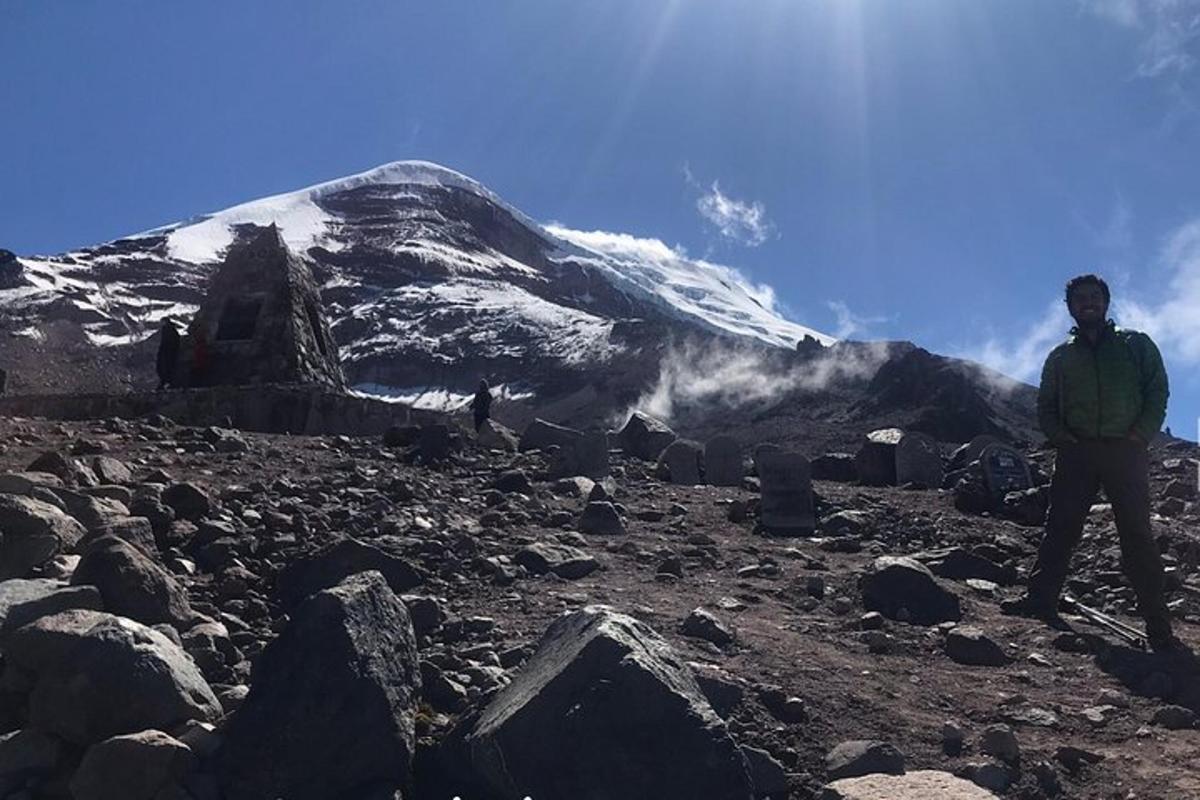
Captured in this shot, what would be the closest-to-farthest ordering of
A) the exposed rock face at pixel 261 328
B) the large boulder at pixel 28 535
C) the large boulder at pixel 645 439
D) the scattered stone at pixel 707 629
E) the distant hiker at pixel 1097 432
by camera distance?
1. the large boulder at pixel 28 535
2. the scattered stone at pixel 707 629
3. the distant hiker at pixel 1097 432
4. the large boulder at pixel 645 439
5. the exposed rock face at pixel 261 328

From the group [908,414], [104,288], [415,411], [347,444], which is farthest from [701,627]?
[104,288]

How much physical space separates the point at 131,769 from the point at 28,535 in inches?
72.4

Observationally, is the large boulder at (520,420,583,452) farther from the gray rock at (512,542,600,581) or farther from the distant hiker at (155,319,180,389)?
the distant hiker at (155,319,180,389)

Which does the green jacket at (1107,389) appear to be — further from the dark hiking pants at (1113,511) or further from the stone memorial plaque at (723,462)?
the stone memorial plaque at (723,462)

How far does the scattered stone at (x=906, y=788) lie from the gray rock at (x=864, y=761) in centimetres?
6

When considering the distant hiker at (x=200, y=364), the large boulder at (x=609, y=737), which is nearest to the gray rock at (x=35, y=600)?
the large boulder at (x=609, y=737)

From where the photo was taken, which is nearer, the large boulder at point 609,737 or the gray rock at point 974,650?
the large boulder at point 609,737

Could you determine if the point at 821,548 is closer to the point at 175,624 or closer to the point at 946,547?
the point at 946,547

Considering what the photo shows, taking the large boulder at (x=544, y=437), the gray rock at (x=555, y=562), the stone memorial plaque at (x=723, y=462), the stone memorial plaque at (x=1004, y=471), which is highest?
the large boulder at (x=544, y=437)

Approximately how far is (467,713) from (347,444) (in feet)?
24.4

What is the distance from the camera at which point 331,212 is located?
12106 cm

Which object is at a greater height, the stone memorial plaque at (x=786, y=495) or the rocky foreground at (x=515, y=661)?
the stone memorial plaque at (x=786, y=495)

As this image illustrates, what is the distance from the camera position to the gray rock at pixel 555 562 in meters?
5.93

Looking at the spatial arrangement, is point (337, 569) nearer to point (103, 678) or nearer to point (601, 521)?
point (103, 678)
